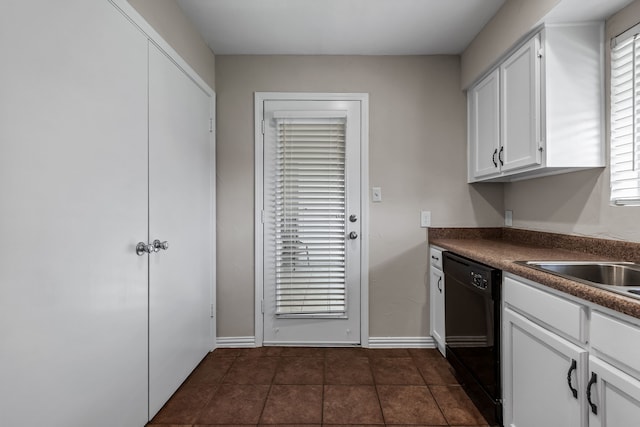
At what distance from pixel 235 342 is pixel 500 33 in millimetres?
2934

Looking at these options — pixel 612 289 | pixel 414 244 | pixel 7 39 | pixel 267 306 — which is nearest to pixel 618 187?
pixel 612 289

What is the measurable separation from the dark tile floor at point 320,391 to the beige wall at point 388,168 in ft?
1.05

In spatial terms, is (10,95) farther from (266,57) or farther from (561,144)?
(561,144)

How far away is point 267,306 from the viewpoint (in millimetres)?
2684

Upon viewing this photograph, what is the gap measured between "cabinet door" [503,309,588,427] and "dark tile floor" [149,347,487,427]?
0.38 m

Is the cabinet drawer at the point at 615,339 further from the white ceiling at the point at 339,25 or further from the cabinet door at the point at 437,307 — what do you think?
the white ceiling at the point at 339,25

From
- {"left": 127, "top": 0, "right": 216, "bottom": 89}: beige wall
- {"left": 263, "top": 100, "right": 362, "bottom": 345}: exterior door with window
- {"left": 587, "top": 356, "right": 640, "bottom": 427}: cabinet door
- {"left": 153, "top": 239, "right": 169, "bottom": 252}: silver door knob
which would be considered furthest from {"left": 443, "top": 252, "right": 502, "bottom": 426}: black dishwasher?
{"left": 127, "top": 0, "right": 216, "bottom": 89}: beige wall

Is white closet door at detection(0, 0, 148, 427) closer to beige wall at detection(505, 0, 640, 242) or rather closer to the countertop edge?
the countertop edge

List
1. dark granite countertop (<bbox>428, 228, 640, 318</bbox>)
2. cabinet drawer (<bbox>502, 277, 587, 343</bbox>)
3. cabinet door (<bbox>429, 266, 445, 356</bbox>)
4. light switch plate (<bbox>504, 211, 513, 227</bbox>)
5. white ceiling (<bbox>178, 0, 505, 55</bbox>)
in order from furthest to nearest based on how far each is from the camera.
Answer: light switch plate (<bbox>504, 211, 513, 227</bbox>) → cabinet door (<bbox>429, 266, 445, 356</bbox>) → white ceiling (<bbox>178, 0, 505, 55</bbox>) → cabinet drawer (<bbox>502, 277, 587, 343</bbox>) → dark granite countertop (<bbox>428, 228, 640, 318</bbox>)

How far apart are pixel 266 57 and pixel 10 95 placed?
2.02m

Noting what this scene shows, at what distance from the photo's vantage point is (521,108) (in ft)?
6.33

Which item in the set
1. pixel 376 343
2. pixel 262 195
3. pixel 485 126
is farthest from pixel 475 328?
pixel 262 195

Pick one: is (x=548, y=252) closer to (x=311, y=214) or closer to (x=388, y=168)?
(x=388, y=168)

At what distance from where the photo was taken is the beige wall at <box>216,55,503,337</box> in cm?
268
